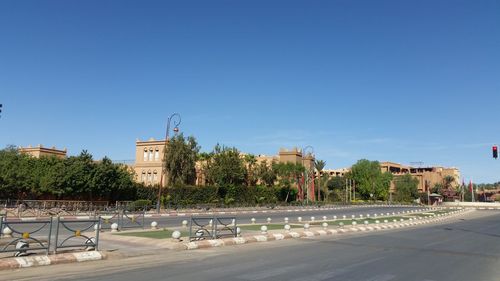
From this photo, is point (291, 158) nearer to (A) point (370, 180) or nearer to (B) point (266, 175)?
(B) point (266, 175)

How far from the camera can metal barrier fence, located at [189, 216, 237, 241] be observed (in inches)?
659

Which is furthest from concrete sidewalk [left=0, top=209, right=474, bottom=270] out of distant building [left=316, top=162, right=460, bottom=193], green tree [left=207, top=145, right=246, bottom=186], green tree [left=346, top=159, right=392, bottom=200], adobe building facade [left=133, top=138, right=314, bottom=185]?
distant building [left=316, top=162, right=460, bottom=193]

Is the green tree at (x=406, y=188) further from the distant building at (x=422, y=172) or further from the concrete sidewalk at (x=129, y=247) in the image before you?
the concrete sidewalk at (x=129, y=247)

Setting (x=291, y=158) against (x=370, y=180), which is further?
(x=370, y=180)

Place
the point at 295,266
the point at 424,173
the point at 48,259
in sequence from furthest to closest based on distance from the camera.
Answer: the point at 424,173 → the point at 295,266 → the point at 48,259

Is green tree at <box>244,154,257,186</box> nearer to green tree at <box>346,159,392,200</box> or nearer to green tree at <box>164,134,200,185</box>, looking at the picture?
green tree at <box>164,134,200,185</box>

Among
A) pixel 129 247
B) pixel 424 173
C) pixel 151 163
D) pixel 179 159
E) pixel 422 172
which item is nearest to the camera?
pixel 129 247

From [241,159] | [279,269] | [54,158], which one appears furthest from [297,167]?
[279,269]

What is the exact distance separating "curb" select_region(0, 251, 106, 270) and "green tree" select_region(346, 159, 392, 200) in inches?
4529

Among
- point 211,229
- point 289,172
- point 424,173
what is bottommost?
point 211,229

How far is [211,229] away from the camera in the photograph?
1783 centimetres

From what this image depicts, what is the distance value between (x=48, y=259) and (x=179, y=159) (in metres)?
57.7

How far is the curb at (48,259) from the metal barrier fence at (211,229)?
4671mm

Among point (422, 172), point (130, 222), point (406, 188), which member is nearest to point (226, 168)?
point (130, 222)
